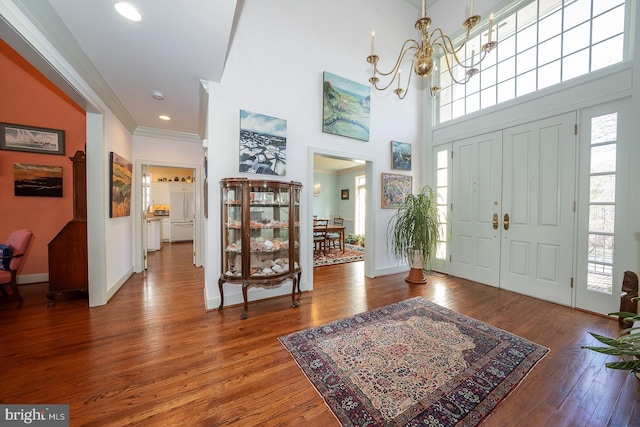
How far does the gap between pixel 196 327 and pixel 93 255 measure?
1754mm

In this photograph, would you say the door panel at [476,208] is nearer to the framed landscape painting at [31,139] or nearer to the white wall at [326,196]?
the white wall at [326,196]

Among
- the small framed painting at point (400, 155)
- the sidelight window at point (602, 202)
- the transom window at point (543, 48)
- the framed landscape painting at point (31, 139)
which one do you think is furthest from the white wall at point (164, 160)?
the sidelight window at point (602, 202)

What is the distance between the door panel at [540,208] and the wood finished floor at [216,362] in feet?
1.11

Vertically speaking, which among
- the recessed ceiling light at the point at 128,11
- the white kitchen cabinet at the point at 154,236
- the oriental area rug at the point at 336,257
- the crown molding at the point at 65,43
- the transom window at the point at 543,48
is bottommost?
the oriental area rug at the point at 336,257

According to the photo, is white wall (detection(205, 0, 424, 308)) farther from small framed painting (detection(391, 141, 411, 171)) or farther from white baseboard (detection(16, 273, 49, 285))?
white baseboard (detection(16, 273, 49, 285))

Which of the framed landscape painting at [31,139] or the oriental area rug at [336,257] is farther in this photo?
the oriental area rug at [336,257]

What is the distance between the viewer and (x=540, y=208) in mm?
3195

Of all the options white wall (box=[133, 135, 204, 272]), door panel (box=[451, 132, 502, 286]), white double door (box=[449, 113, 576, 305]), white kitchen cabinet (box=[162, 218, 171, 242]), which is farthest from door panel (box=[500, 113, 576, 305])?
white kitchen cabinet (box=[162, 218, 171, 242])

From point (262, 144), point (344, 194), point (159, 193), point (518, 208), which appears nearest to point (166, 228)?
point (159, 193)

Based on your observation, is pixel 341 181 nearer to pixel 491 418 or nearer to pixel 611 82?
pixel 611 82

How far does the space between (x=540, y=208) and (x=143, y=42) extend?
496 centimetres

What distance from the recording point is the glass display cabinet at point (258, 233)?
8.92ft

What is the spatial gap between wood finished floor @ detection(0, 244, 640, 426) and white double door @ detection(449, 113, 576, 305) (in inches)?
17.8

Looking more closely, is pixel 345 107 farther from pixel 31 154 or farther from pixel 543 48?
pixel 31 154
